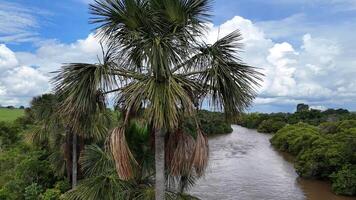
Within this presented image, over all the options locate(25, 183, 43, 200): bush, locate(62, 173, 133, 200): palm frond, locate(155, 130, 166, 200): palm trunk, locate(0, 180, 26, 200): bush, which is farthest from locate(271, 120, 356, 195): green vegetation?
locate(155, 130, 166, 200): palm trunk

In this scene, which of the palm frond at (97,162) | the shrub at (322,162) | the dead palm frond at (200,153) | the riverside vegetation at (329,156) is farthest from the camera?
the shrub at (322,162)

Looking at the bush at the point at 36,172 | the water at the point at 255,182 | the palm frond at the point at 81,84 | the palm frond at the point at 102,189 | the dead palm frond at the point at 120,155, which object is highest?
the palm frond at the point at 81,84

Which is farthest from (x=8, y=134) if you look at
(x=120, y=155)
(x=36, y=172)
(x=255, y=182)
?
(x=120, y=155)

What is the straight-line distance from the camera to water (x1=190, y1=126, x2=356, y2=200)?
30.5m

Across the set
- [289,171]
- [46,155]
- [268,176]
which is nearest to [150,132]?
[46,155]

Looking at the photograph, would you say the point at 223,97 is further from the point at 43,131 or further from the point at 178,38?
the point at 43,131

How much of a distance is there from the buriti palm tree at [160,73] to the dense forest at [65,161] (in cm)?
57

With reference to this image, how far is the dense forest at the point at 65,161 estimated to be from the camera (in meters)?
7.54

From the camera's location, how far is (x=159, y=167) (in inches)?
277

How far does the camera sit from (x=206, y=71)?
22.2ft

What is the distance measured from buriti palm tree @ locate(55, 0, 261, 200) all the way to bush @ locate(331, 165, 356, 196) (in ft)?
92.8

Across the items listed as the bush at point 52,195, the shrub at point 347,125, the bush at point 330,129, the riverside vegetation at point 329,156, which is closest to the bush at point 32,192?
the bush at point 52,195

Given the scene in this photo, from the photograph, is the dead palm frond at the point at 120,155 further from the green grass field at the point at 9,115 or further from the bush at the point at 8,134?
the green grass field at the point at 9,115

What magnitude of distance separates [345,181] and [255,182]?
22.1ft
